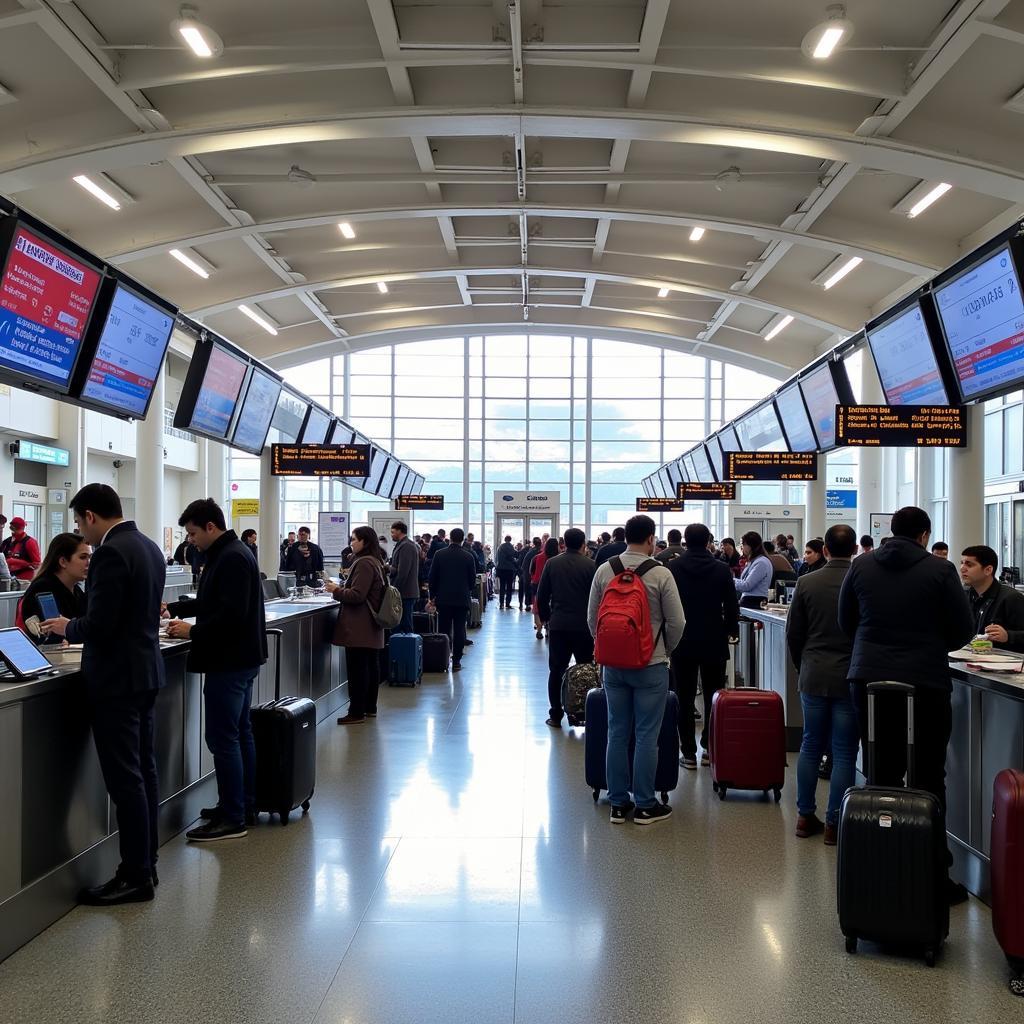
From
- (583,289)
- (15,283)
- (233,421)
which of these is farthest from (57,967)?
(583,289)

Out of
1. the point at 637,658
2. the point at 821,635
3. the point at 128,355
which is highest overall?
the point at 128,355

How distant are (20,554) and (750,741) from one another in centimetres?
1022

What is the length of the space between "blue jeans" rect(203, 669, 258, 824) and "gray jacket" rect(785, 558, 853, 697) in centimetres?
293

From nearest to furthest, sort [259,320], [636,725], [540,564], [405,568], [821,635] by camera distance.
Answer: [821,635] < [636,725] < [405,568] < [540,564] < [259,320]

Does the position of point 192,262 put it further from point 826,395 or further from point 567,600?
point 567,600

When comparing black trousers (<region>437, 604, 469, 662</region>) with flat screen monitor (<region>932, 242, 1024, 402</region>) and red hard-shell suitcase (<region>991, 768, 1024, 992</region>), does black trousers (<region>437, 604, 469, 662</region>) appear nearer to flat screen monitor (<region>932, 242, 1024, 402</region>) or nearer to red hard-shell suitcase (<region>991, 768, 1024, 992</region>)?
flat screen monitor (<region>932, 242, 1024, 402</region>)

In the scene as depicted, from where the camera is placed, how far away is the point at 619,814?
5.52 meters

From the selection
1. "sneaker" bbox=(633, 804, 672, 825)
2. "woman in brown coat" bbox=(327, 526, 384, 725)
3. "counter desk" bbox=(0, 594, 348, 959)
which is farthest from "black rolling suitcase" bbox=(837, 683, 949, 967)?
"woman in brown coat" bbox=(327, 526, 384, 725)

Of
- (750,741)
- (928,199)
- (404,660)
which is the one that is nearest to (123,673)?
(750,741)

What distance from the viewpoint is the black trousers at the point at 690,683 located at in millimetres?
6816

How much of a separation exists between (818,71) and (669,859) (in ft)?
26.7

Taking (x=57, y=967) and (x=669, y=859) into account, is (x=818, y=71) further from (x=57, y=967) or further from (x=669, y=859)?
(x=57, y=967)

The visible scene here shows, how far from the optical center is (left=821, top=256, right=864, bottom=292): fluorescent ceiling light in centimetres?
1583

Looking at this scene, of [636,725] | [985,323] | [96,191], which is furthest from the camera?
[96,191]
